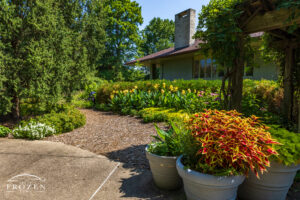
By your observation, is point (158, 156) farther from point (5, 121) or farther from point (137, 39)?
point (137, 39)

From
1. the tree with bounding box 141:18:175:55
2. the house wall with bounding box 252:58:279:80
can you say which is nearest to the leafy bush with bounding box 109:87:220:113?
the house wall with bounding box 252:58:279:80

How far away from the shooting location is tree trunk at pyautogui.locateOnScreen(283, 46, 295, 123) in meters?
4.04

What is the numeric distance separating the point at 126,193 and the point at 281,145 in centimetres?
195

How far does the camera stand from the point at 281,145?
2.05m

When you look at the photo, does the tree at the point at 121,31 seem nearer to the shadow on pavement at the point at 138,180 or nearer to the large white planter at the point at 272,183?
the shadow on pavement at the point at 138,180

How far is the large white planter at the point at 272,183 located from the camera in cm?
202

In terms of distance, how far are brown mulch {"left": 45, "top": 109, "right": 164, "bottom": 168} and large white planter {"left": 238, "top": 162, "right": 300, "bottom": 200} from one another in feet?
5.42

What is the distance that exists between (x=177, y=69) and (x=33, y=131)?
1245cm

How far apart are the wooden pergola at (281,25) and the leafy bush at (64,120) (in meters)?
5.07

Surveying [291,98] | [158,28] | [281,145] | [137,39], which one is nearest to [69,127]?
[281,145]

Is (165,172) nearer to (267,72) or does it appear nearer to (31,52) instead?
(31,52)

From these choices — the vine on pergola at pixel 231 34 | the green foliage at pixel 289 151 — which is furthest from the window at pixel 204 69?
the green foliage at pixel 289 151

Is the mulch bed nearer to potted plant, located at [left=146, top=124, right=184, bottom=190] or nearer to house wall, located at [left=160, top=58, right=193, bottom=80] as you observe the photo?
potted plant, located at [left=146, top=124, right=184, bottom=190]

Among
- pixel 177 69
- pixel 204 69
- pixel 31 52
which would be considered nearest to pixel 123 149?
pixel 31 52
